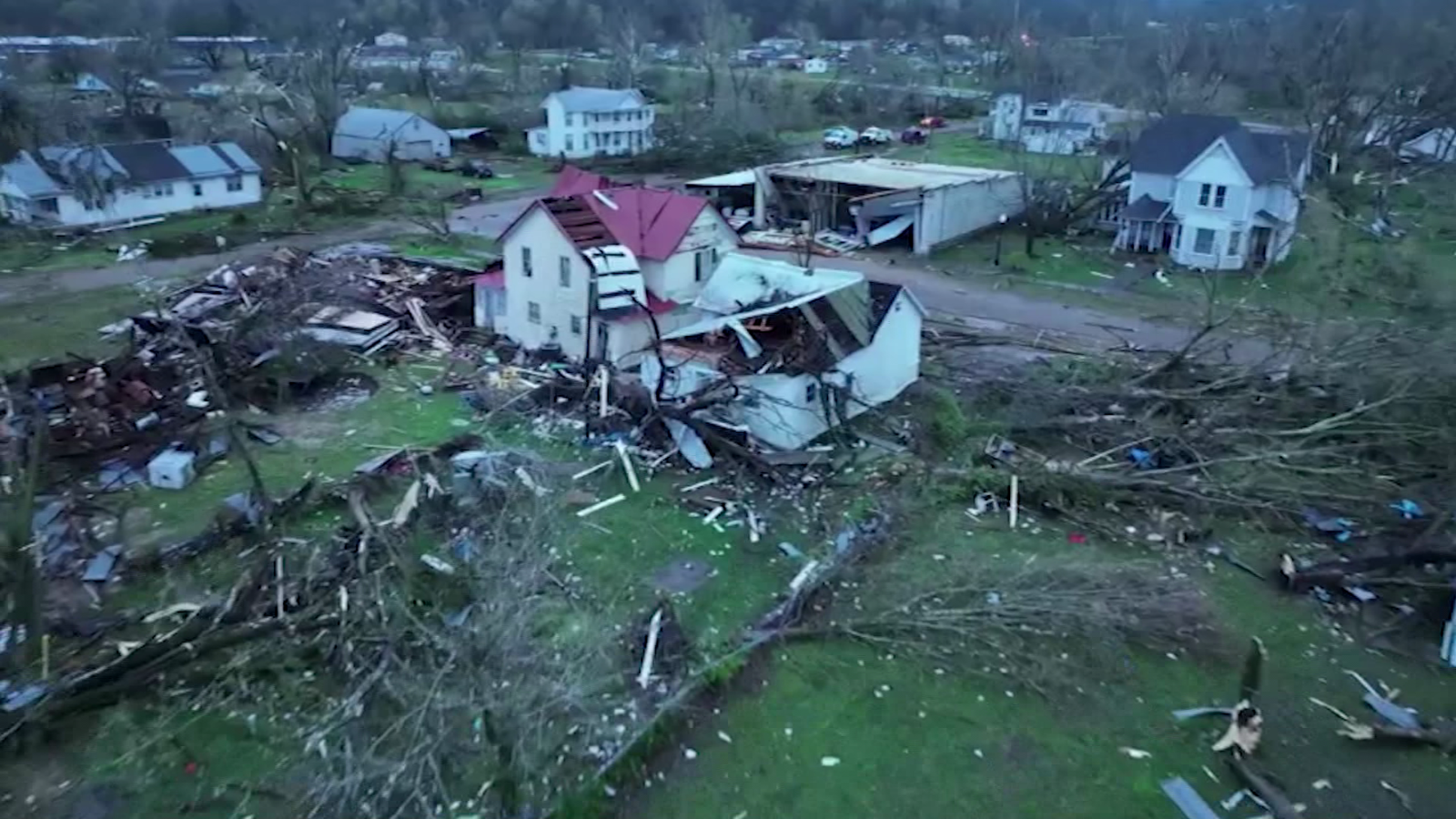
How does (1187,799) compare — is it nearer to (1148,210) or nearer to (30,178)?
(1148,210)

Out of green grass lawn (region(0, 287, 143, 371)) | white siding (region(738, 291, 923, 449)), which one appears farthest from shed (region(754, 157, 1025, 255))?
green grass lawn (region(0, 287, 143, 371))

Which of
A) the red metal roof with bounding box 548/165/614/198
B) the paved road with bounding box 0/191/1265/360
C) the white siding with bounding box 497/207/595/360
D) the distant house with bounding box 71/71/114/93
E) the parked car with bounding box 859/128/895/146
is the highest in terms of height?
the distant house with bounding box 71/71/114/93

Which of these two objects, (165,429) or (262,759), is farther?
(165,429)

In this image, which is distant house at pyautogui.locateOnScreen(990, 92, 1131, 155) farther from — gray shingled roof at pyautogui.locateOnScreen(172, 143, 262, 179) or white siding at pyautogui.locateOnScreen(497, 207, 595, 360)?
gray shingled roof at pyautogui.locateOnScreen(172, 143, 262, 179)

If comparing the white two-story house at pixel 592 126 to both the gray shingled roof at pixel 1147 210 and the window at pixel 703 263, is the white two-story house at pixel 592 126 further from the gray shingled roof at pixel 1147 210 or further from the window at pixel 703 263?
the window at pixel 703 263

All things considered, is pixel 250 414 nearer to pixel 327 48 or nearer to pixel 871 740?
pixel 871 740

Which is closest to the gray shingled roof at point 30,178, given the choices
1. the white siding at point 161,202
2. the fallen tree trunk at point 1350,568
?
the white siding at point 161,202

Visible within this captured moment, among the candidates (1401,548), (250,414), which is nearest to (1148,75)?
(1401,548)
